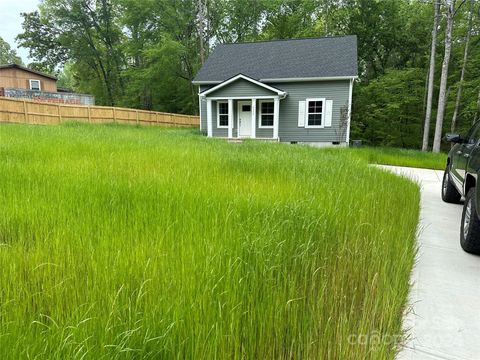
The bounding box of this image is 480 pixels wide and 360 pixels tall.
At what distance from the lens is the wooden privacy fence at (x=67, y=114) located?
55.9 ft

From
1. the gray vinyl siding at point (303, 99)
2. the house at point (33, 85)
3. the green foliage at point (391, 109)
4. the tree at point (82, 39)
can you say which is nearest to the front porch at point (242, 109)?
the gray vinyl siding at point (303, 99)

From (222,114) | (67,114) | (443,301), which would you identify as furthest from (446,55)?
(67,114)

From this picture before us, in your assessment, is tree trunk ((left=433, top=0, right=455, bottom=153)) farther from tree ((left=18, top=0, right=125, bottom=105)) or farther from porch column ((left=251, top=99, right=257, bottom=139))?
tree ((left=18, top=0, right=125, bottom=105))

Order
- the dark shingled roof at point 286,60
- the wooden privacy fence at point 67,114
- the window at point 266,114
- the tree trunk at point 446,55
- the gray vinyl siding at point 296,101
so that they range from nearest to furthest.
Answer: the tree trunk at point 446,55
the wooden privacy fence at point 67,114
the gray vinyl siding at point 296,101
the dark shingled roof at point 286,60
the window at point 266,114

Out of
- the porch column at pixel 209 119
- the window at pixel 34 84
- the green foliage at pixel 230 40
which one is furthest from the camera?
the window at pixel 34 84

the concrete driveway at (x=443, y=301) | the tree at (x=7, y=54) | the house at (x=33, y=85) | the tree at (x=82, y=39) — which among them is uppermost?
the tree at (x=7, y=54)

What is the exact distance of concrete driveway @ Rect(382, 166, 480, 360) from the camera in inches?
74.4

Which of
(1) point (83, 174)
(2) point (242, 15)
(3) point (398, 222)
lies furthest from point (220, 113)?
(2) point (242, 15)

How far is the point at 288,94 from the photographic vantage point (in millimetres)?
18109

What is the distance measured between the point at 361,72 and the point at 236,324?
30.4 m

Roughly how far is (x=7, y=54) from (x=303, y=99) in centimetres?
8896

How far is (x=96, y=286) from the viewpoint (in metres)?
1.74

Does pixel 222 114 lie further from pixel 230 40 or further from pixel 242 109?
pixel 230 40

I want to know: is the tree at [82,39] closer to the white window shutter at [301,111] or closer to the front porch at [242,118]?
the front porch at [242,118]
